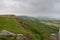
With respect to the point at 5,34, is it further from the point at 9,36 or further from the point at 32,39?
the point at 32,39

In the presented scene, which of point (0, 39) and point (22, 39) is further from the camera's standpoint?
point (22, 39)

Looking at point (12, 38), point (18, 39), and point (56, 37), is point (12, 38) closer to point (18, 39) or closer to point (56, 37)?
point (18, 39)

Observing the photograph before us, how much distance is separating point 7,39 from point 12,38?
71.1 inches

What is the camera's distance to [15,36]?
41.4 metres

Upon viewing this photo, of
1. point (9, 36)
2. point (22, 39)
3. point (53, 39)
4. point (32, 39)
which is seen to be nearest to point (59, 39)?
point (53, 39)

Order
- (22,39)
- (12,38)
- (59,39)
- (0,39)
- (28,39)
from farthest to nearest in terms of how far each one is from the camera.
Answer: (59,39)
(28,39)
(22,39)
(12,38)
(0,39)

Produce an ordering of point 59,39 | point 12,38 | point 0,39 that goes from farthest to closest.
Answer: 1. point 59,39
2. point 12,38
3. point 0,39

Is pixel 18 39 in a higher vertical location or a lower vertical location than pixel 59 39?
higher

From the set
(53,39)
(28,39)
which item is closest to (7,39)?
(28,39)

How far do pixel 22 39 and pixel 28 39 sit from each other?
18.1 ft

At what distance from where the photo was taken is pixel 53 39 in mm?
66688

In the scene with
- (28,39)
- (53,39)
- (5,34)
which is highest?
(5,34)

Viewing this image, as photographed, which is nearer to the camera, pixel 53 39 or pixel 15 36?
pixel 15 36

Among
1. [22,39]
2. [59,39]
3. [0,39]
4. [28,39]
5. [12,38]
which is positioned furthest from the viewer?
[59,39]
